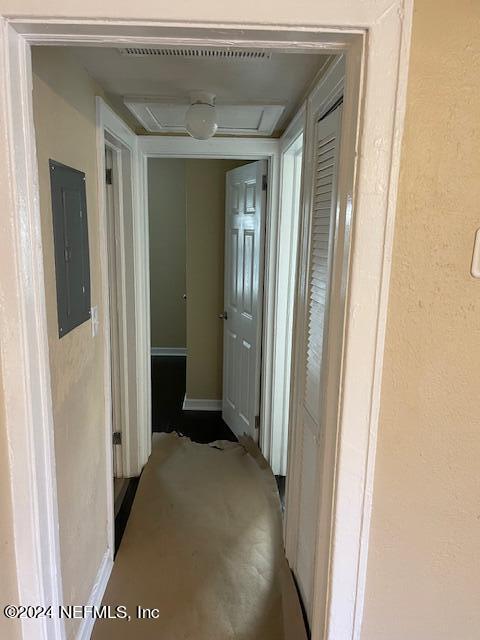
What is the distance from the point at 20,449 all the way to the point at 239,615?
1.36 metres

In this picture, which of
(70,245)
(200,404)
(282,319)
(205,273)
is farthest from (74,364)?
(200,404)

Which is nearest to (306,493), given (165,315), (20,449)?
(20,449)

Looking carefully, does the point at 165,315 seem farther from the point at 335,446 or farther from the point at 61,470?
the point at 335,446

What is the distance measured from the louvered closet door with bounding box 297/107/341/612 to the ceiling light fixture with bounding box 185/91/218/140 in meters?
0.52

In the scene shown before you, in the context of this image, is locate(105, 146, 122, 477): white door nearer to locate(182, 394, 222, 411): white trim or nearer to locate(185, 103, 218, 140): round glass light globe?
locate(185, 103, 218, 140): round glass light globe

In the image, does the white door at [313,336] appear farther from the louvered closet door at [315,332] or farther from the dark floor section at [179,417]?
the dark floor section at [179,417]

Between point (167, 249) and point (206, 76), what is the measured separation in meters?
3.87

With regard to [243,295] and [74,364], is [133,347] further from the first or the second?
[74,364]

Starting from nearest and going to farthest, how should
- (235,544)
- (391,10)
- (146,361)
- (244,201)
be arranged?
(391,10) → (235,544) → (146,361) → (244,201)

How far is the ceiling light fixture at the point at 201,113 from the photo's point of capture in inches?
75.0

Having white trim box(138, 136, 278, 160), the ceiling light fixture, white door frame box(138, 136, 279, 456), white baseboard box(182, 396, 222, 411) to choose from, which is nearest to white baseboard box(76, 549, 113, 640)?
white door frame box(138, 136, 279, 456)

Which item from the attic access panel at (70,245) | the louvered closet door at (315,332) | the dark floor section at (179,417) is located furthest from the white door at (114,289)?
the louvered closet door at (315,332)

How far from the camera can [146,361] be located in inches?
113

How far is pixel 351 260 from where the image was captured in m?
0.94
